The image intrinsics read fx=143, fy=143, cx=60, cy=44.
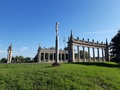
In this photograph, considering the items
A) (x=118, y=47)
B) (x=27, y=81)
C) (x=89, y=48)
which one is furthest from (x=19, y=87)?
(x=89, y=48)

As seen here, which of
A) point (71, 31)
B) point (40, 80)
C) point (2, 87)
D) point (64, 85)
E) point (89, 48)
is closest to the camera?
point (2, 87)

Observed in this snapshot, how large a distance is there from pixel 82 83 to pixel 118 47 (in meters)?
27.1

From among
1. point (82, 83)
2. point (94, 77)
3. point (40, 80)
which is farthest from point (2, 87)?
point (94, 77)

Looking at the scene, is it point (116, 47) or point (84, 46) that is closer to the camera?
point (116, 47)

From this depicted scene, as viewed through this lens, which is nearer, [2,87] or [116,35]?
[2,87]

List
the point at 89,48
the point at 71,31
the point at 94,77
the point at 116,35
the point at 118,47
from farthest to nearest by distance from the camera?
the point at 89,48 → the point at 71,31 → the point at 116,35 → the point at 118,47 → the point at 94,77

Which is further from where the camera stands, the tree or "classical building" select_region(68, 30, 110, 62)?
"classical building" select_region(68, 30, 110, 62)

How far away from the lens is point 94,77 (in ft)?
43.5

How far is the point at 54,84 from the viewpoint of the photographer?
10.6m

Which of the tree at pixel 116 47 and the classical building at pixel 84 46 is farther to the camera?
the classical building at pixel 84 46

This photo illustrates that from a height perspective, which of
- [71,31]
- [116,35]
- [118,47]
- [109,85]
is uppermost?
[71,31]

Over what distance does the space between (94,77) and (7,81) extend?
24.9ft

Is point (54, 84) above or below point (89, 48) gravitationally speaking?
below

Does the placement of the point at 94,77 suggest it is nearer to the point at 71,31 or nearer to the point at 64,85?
the point at 64,85
